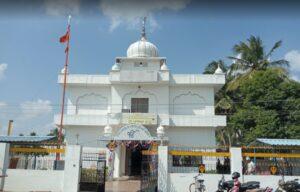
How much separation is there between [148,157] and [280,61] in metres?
18.5

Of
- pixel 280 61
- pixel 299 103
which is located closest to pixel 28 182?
pixel 299 103

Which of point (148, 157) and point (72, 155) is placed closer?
point (72, 155)

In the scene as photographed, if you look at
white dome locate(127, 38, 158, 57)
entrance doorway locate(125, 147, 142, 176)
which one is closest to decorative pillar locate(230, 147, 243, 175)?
entrance doorway locate(125, 147, 142, 176)

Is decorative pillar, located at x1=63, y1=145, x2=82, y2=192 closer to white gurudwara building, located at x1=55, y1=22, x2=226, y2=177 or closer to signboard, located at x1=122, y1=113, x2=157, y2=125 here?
white gurudwara building, located at x1=55, y1=22, x2=226, y2=177

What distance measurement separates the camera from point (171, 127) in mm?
23141

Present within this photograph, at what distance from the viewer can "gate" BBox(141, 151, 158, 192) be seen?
1412 cm

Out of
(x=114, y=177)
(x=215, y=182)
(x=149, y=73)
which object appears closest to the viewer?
(x=215, y=182)

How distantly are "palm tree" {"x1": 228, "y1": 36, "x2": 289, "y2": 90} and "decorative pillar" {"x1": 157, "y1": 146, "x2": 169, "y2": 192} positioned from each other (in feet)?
52.2

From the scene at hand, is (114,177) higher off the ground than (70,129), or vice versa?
(70,129)

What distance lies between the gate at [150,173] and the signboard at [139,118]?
5464 millimetres

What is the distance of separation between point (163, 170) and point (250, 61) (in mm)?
18753

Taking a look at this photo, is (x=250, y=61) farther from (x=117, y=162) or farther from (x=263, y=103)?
(x=117, y=162)

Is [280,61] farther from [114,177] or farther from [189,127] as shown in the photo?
[114,177]

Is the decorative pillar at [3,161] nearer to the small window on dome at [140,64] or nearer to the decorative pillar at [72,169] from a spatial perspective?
the decorative pillar at [72,169]
